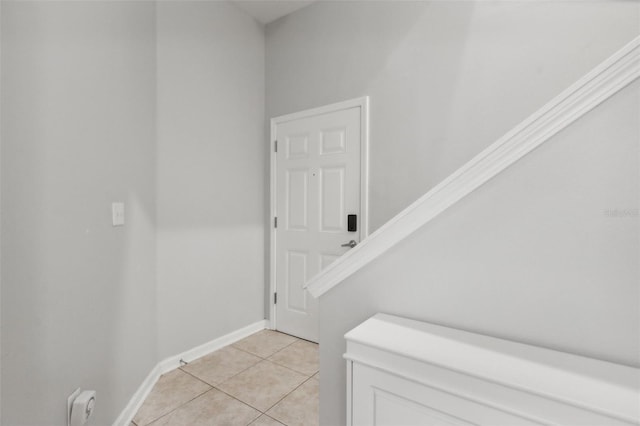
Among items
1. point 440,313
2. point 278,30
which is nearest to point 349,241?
point 440,313

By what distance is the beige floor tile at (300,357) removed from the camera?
87.1 inches

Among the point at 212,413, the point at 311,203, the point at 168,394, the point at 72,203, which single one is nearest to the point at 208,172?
the point at 311,203

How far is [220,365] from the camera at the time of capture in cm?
226

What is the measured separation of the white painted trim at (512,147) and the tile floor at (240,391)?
3.79 ft

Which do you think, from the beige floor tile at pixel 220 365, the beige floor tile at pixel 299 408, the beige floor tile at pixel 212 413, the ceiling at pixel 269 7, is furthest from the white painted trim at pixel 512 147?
the ceiling at pixel 269 7

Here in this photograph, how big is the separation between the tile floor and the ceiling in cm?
298

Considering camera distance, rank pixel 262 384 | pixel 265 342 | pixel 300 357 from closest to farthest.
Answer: pixel 262 384 → pixel 300 357 → pixel 265 342

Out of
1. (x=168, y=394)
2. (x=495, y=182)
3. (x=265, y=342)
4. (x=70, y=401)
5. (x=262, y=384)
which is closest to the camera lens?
(x=495, y=182)

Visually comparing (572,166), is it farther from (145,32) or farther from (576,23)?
(145,32)

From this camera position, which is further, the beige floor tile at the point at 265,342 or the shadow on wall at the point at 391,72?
the beige floor tile at the point at 265,342

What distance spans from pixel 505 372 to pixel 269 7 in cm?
312

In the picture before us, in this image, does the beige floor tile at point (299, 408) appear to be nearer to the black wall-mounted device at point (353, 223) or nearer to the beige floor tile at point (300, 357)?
the beige floor tile at point (300, 357)

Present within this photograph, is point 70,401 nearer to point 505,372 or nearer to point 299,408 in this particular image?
point 299,408

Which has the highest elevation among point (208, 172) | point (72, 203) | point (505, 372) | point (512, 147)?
point (208, 172)
